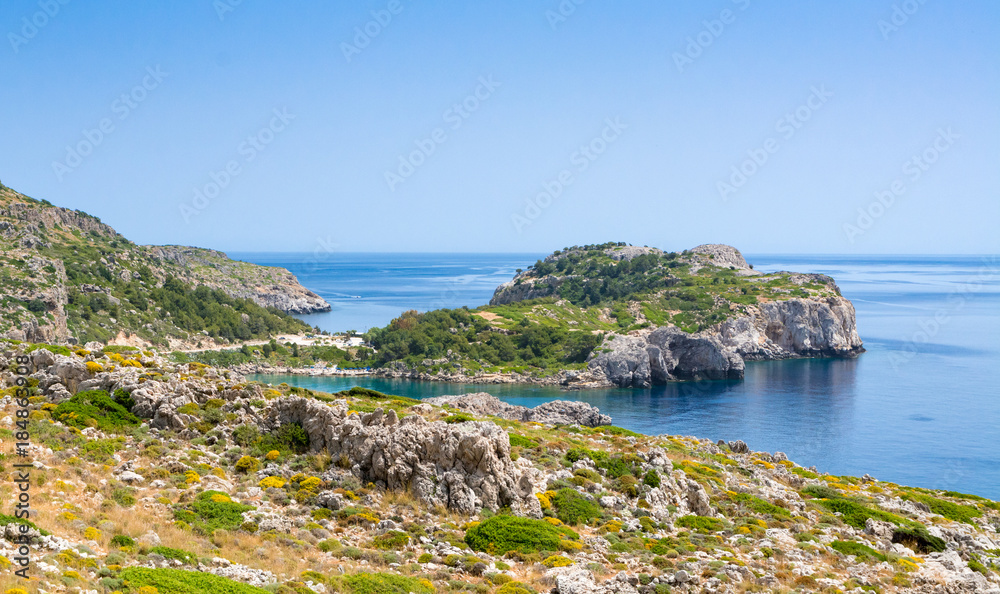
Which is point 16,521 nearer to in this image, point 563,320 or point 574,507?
point 574,507

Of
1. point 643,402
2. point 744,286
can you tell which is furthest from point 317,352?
point 744,286

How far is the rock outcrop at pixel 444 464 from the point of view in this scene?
27984mm

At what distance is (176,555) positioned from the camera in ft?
64.0

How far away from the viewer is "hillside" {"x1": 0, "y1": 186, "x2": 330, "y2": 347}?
11081 cm

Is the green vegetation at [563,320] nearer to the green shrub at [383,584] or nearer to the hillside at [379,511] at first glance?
the hillside at [379,511]

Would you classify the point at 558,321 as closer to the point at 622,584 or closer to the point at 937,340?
the point at 937,340

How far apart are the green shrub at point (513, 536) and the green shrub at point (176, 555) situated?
364 inches

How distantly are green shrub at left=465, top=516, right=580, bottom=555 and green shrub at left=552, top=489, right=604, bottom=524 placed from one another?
6.47ft

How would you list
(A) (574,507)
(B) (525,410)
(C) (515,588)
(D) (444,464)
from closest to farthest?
(C) (515,588) → (D) (444,464) → (A) (574,507) → (B) (525,410)

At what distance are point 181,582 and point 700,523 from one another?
2069 cm

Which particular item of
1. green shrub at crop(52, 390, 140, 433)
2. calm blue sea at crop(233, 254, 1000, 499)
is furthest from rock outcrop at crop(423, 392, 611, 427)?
green shrub at crop(52, 390, 140, 433)

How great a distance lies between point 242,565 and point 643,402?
102m

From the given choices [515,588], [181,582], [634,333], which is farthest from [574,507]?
[634,333]

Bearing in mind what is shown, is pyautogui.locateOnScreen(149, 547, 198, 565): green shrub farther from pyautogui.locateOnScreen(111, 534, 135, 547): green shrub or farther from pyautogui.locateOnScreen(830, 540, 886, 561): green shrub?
pyautogui.locateOnScreen(830, 540, 886, 561): green shrub
